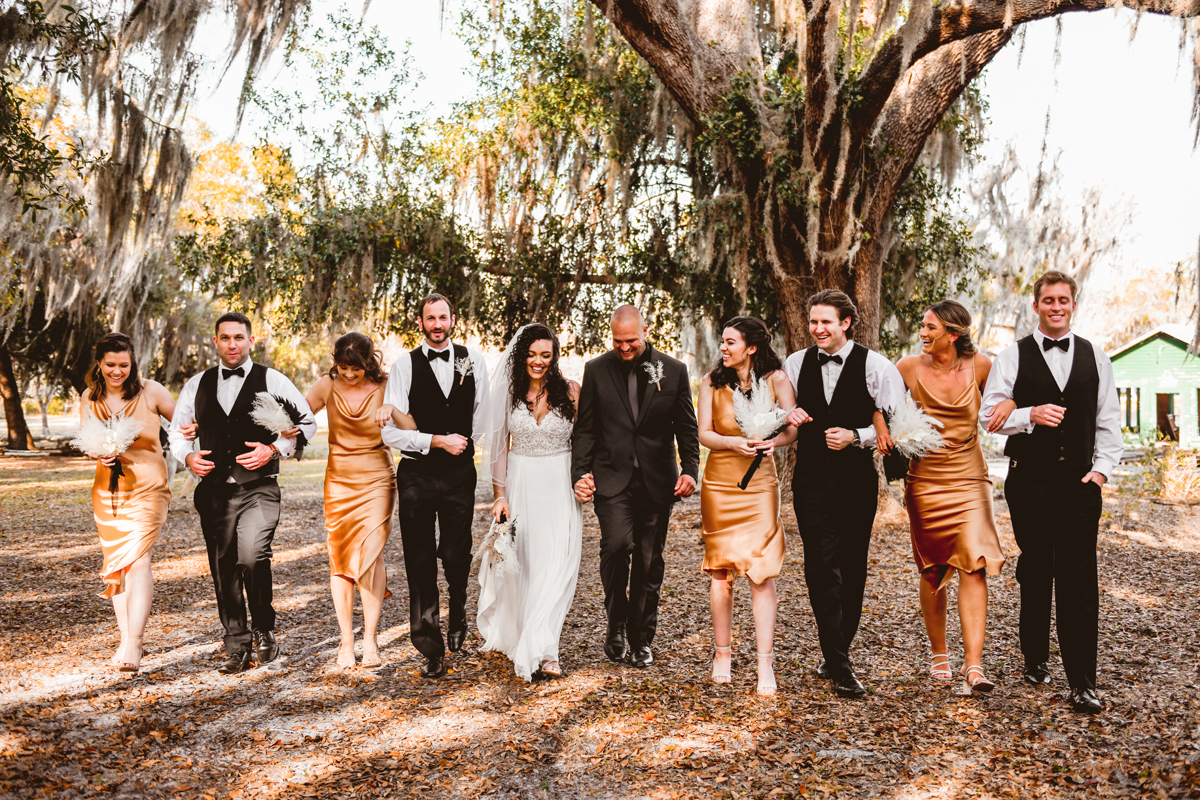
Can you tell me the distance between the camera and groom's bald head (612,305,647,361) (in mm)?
4770

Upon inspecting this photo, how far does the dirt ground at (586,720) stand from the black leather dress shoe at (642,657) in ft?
0.23

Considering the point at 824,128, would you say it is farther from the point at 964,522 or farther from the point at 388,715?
the point at 388,715

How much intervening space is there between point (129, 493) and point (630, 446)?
291cm

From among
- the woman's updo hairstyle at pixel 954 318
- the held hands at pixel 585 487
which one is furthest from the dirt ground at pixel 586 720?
the woman's updo hairstyle at pixel 954 318

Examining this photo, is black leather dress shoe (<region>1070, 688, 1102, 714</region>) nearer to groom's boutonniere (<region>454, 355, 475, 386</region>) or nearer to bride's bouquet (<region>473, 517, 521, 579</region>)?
bride's bouquet (<region>473, 517, 521, 579</region>)

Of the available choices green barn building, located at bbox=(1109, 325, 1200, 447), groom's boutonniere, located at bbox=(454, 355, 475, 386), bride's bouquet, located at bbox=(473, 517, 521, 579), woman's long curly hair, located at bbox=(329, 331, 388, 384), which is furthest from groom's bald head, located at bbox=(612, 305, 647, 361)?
green barn building, located at bbox=(1109, 325, 1200, 447)

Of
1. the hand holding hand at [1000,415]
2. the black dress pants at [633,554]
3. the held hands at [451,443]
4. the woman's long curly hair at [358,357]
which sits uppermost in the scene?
the woman's long curly hair at [358,357]

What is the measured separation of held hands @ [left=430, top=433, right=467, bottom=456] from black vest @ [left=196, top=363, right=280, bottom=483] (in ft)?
3.15

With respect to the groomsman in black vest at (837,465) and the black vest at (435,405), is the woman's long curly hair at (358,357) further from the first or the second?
the groomsman in black vest at (837,465)

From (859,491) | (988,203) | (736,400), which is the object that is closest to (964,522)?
(859,491)

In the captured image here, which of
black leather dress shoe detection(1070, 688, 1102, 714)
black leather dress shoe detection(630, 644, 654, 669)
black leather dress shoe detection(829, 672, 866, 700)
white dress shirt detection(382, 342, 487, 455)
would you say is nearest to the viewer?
black leather dress shoe detection(1070, 688, 1102, 714)

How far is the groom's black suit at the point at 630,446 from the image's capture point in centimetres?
484

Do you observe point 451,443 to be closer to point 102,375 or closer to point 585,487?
point 585,487

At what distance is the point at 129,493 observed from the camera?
4.92m
